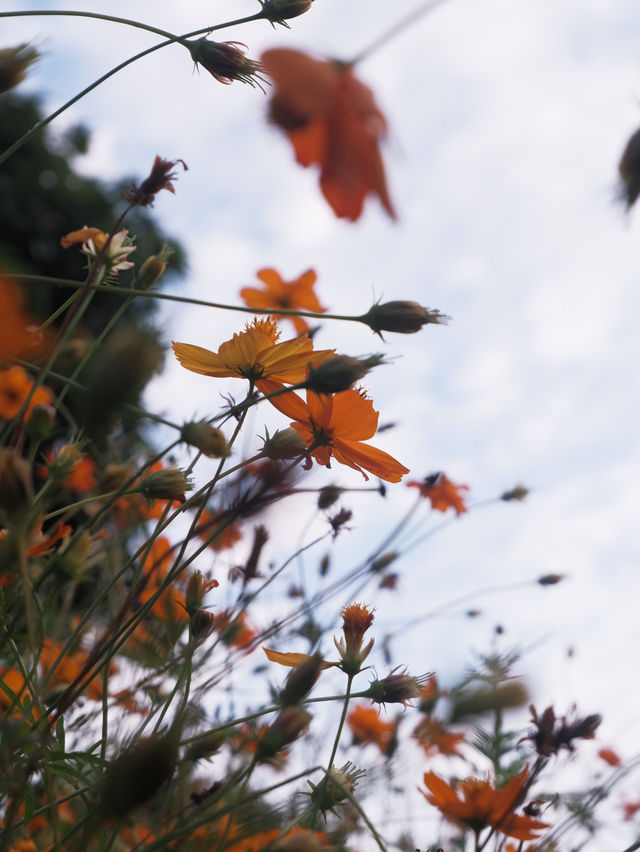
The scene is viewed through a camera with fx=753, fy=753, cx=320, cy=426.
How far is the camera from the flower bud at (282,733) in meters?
0.49

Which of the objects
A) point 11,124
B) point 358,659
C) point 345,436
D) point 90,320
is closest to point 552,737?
point 358,659

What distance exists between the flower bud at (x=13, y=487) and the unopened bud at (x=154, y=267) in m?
0.34

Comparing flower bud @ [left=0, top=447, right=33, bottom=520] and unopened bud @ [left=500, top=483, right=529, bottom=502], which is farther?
unopened bud @ [left=500, top=483, right=529, bottom=502]

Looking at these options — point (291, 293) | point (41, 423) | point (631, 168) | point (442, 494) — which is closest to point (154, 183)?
point (41, 423)

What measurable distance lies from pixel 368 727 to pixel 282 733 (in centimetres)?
109

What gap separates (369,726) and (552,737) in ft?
3.10

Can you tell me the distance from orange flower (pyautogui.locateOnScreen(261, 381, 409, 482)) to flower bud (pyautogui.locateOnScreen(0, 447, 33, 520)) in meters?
0.31

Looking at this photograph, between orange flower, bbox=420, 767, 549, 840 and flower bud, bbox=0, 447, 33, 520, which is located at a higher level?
orange flower, bbox=420, 767, 549, 840

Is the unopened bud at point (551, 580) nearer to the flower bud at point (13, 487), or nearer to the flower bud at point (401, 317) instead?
the flower bud at point (401, 317)

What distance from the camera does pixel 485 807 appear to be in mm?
616

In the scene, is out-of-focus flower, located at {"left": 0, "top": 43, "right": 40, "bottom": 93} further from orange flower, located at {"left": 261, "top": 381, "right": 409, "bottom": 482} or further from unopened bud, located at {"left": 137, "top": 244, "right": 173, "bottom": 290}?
orange flower, located at {"left": 261, "top": 381, "right": 409, "bottom": 482}

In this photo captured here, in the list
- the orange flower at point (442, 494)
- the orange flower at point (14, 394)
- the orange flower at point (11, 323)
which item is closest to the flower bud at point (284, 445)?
the orange flower at point (11, 323)

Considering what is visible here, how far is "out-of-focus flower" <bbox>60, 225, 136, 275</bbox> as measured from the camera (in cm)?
68

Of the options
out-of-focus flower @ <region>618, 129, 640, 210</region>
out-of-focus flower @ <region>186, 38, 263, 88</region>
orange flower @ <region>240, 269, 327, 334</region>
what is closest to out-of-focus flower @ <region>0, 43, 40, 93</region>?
out-of-focus flower @ <region>186, 38, 263, 88</region>
